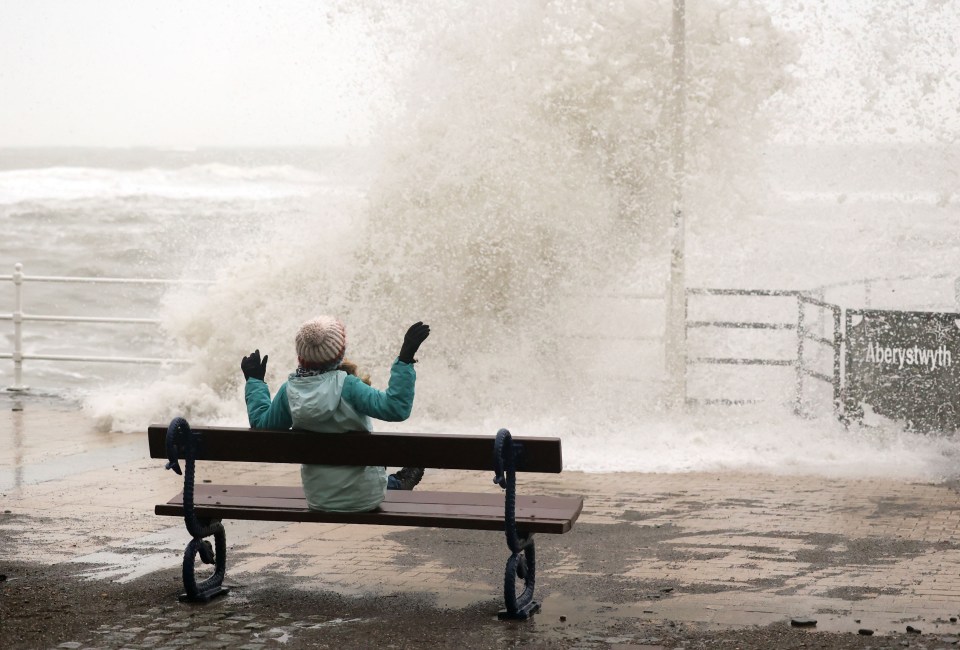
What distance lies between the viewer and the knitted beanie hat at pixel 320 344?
5.50 metres

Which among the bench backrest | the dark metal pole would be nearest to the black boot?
the bench backrest

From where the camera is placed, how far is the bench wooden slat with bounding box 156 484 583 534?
538cm

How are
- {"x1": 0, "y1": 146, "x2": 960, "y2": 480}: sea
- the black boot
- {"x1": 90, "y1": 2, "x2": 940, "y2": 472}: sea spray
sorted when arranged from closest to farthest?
the black boot
{"x1": 0, "y1": 146, "x2": 960, "y2": 480}: sea
{"x1": 90, "y1": 2, "x2": 940, "y2": 472}: sea spray

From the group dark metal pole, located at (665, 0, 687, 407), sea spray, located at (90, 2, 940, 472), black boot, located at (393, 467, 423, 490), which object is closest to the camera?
black boot, located at (393, 467, 423, 490)

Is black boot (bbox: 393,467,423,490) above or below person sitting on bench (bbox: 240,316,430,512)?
below

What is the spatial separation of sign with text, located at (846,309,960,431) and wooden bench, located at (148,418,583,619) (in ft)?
18.9

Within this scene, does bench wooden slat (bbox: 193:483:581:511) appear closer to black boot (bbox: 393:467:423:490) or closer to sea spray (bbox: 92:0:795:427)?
black boot (bbox: 393:467:423:490)

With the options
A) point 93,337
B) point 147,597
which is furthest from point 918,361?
point 93,337

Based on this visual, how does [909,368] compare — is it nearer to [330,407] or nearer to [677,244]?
[677,244]

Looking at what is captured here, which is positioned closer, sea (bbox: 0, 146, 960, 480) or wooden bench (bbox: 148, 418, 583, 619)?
wooden bench (bbox: 148, 418, 583, 619)

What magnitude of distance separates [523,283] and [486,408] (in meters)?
1.63

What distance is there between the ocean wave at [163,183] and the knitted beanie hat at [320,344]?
44188 millimetres

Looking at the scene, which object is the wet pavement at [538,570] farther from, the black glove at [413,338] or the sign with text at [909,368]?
the sign with text at [909,368]

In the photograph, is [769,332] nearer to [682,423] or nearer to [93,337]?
[682,423]
